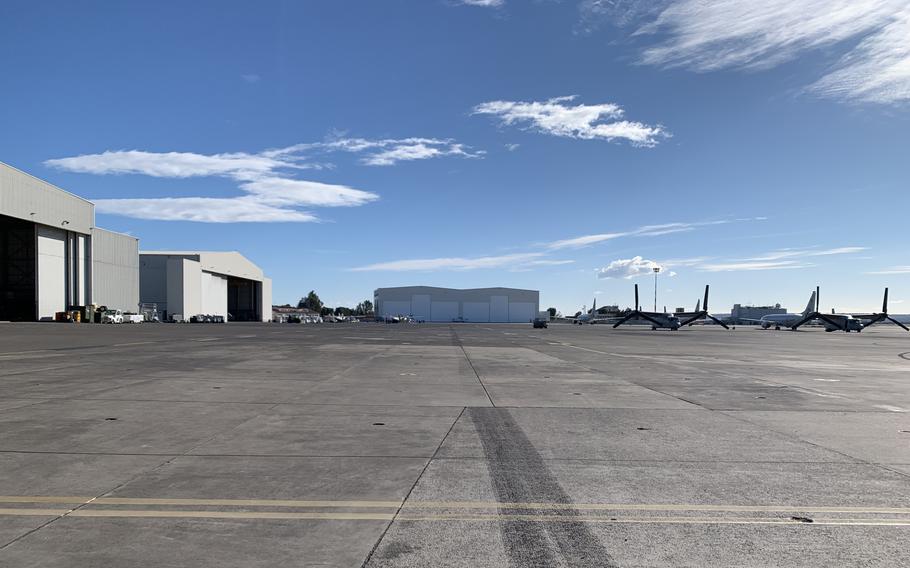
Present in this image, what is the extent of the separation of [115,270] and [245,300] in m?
53.7

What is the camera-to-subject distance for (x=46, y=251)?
2712 inches

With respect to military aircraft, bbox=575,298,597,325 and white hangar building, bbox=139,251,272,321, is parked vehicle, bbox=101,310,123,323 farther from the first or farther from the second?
military aircraft, bbox=575,298,597,325

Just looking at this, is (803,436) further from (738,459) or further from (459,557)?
(459,557)

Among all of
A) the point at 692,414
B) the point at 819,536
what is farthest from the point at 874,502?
the point at 692,414

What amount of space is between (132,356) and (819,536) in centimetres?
2392

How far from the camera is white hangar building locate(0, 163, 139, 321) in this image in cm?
6359

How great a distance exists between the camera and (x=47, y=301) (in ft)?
228

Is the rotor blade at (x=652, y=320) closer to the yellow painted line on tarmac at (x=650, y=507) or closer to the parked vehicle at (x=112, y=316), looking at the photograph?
the parked vehicle at (x=112, y=316)

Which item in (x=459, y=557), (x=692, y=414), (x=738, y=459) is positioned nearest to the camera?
(x=459, y=557)

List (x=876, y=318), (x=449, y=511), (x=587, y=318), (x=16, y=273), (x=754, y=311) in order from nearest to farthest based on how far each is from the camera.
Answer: (x=449, y=511), (x=16, y=273), (x=876, y=318), (x=587, y=318), (x=754, y=311)

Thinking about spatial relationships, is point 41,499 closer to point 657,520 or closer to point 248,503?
point 248,503

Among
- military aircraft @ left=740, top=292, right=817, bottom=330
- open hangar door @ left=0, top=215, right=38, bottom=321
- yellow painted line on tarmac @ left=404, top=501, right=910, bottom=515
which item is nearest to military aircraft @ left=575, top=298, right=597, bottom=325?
military aircraft @ left=740, top=292, right=817, bottom=330

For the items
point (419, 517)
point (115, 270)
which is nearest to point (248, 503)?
point (419, 517)

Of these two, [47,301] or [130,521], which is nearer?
[130,521]
